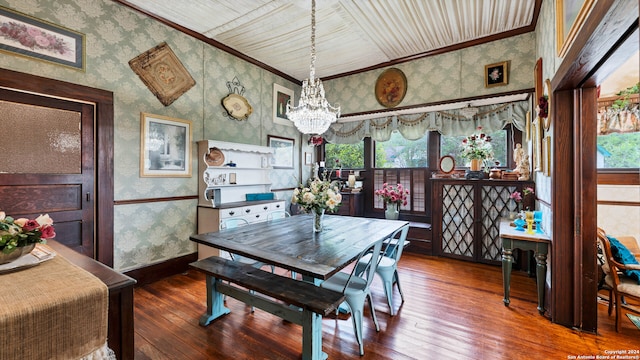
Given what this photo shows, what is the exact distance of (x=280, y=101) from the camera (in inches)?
195

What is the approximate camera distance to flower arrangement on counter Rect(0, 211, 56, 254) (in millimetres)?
1140

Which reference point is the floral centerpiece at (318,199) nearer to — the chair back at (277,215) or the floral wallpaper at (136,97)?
the chair back at (277,215)

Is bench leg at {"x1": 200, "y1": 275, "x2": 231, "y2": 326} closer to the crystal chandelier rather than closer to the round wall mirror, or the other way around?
the crystal chandelier

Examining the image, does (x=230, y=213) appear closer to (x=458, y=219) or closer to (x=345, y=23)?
(x=345, y=23)

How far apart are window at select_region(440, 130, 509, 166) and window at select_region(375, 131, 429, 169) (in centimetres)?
29

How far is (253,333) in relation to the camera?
2186 mm

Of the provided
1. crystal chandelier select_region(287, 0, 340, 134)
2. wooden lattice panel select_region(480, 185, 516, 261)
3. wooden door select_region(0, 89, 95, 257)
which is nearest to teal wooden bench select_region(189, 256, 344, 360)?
wooden door select_region(0, 89, 95, 257)

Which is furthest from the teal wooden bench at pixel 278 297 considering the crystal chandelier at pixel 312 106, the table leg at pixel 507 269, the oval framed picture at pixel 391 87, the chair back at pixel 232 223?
the oval framed picture at pixel 391 87

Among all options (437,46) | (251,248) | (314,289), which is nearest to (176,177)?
(251,248)

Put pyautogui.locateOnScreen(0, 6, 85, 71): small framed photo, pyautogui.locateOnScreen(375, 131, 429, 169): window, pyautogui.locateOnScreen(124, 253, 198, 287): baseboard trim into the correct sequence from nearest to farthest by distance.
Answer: pyautogui.locateOnScreen(0, 6, 85, 71): small framed photo < pyautogui.locateOnScreen(124, 253, 198, 287): baseboard trim < pyautogui.locateOnScreen(375, 131, 429, 169): window

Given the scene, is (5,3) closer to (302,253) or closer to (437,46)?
(302,253)

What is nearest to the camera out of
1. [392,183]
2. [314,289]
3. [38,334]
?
[38,334]

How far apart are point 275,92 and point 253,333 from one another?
12.9 ft

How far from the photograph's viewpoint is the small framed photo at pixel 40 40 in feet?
7.48
